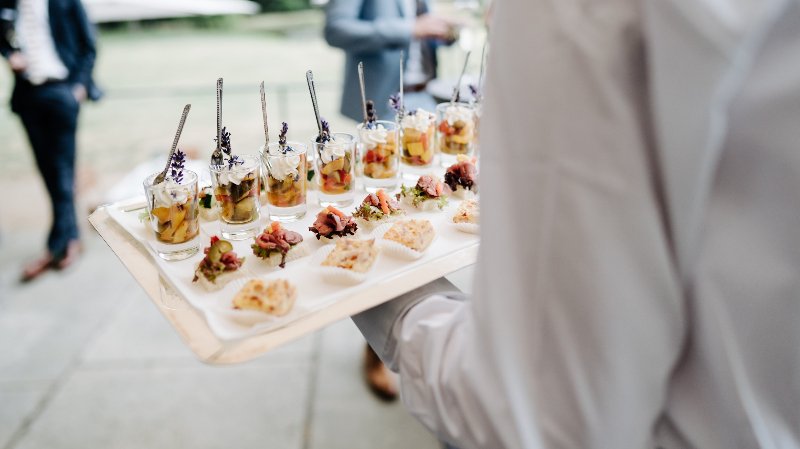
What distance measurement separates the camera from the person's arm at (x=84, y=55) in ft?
10.5

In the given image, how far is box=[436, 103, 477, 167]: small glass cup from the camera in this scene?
1.76 meters

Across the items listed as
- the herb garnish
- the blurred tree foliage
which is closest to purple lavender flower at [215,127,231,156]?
the herb garnish

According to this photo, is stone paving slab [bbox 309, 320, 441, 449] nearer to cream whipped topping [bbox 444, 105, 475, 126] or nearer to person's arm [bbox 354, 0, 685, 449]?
cream whipped topping [bbox 444, 105, 475, 126]

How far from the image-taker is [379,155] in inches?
62.2

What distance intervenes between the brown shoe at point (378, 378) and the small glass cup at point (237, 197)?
107 cm

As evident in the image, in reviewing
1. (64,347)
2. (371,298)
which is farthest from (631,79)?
(64,347)

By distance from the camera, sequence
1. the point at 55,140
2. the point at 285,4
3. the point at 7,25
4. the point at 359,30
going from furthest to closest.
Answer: the point at 285,4, the point at 55,140, the point at 7,25, the point at 359,30

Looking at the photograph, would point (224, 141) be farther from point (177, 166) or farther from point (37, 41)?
point (37, 41)

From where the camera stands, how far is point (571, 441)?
0.72 meters

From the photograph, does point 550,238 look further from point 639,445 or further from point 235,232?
point 235,232

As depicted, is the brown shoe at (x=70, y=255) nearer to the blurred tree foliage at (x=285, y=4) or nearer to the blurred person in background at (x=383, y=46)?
the blurred person in background at (x=383, y=46)

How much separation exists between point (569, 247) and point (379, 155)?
1.00 meters

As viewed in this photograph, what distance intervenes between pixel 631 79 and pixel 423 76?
2251mm

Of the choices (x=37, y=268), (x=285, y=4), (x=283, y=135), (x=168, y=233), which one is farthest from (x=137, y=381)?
(x=285, y=4)
